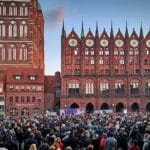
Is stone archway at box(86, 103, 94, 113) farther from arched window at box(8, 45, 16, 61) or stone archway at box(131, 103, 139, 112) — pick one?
arched window at box(8, 45, 16, 61)

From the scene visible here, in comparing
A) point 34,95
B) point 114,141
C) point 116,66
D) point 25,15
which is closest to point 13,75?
point 34,95

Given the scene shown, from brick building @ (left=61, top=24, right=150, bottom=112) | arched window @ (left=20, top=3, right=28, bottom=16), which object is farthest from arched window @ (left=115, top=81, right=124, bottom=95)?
arched window @ (left=20, top=3, right=28, bottom=16)

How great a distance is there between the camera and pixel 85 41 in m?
98.1

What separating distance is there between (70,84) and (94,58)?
6.23 metres

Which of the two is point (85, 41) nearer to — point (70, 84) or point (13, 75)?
point (70, 84)

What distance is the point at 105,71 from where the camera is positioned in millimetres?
97750

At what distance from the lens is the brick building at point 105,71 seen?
96000mm

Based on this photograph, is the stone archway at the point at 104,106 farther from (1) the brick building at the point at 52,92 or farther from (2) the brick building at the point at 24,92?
(2) the brick building at the point at 24,92

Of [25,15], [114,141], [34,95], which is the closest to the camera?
[114,141]

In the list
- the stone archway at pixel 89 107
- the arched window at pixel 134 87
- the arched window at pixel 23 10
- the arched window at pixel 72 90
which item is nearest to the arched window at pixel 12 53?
the arched window at pixel 23 10

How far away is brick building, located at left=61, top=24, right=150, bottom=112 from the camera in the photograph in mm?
96000

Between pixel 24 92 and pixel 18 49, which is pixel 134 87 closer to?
pixel 24 92

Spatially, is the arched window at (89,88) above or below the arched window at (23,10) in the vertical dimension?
below

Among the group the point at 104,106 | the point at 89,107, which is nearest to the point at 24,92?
the point at 89,107
